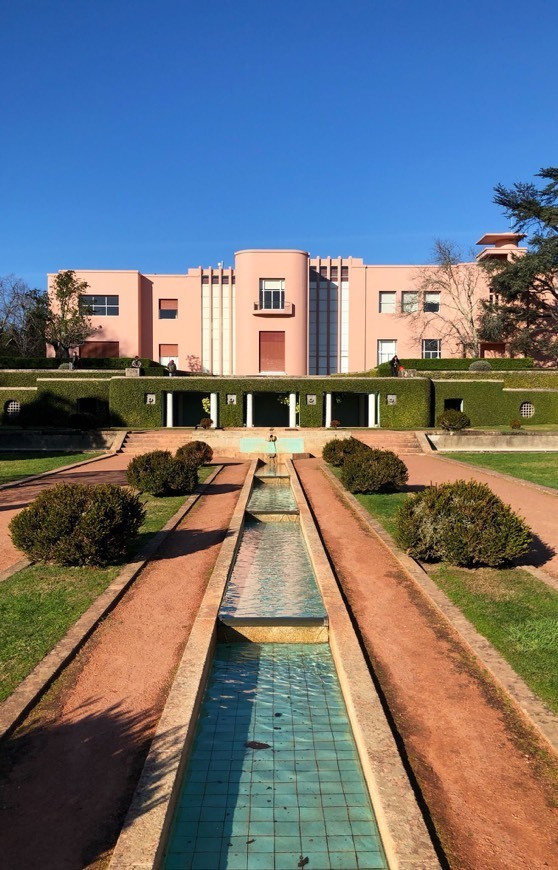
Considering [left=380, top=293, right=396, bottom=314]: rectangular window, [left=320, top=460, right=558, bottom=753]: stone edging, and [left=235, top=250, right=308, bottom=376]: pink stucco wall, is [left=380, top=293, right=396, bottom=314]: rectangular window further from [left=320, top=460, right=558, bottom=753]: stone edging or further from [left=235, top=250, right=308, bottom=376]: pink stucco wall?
[left=320, top=460, right=558, bottom=753]: stone edging

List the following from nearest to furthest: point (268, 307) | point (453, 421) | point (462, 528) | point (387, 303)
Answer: point (462, 528) → point (453, 421) → point (268, 307) → point (387, 303)

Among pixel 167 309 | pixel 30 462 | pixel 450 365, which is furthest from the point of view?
pixel 167 309

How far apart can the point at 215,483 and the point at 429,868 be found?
16.0 metres

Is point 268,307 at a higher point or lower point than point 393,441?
higher

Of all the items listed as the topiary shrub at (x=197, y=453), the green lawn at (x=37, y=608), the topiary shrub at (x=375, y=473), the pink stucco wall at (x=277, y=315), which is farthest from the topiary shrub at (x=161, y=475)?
the pink stucco wall at (x=277, y=315)

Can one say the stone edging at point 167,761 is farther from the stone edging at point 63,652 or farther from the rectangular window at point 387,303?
the rectangular window at point 387,303

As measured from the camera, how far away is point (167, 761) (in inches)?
167

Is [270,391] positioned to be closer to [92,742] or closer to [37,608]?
[37,608]

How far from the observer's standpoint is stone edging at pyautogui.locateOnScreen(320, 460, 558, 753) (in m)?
4.84

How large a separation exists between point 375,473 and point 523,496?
12.7 feet

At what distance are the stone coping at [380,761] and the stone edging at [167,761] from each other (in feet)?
4.53

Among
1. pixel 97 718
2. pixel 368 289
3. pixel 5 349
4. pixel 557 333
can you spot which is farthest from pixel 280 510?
pixel 5 349

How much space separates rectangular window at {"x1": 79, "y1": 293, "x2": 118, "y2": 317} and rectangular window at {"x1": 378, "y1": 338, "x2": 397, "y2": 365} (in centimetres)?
2062

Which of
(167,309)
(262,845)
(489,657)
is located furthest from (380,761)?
(167,309)
